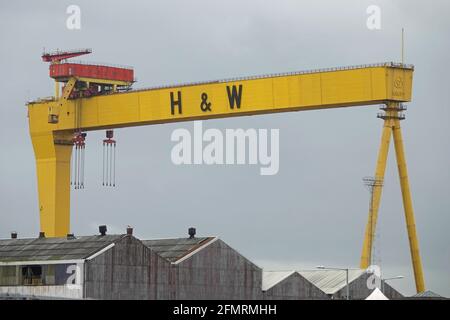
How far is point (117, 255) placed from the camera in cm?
7050

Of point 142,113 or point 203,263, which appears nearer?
point 203,263

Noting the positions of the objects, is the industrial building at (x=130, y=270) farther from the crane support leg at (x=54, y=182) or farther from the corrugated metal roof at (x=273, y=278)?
the crane support leg at (x=54, y=182)

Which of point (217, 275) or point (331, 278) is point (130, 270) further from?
point (331, 278)

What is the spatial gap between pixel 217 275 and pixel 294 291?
7.69 m

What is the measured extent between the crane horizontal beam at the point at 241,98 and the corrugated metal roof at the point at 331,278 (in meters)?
12.1

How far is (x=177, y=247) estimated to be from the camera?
76688mm

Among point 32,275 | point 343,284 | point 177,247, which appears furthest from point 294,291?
point 32,275

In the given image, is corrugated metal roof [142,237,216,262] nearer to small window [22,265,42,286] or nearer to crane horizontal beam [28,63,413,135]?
small window [22,265,42,286]
